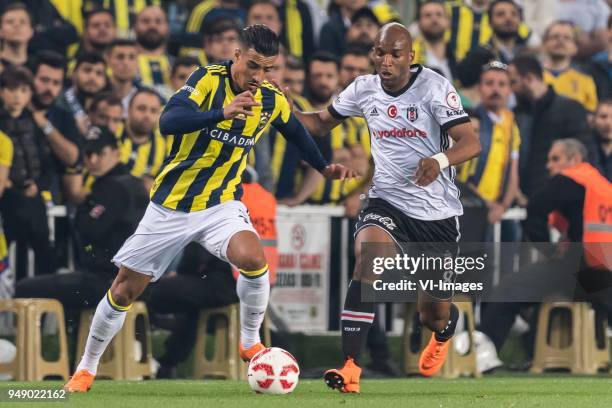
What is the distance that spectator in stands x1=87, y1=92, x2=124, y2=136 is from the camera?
1336 centimetres

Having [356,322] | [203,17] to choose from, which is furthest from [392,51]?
[203,17]

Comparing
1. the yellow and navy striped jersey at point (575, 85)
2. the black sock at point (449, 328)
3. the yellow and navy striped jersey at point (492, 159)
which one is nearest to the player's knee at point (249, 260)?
the black sock at point (449, 328)

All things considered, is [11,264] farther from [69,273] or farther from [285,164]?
[285,164]

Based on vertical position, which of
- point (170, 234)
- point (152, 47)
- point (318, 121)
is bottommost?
point (170, 234)

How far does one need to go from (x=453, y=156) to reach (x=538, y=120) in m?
5.41

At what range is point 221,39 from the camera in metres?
14.3

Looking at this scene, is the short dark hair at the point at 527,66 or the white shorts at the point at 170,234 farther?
the short dark hair at the point at 527,66

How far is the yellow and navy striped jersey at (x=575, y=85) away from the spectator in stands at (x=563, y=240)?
2.41 meters

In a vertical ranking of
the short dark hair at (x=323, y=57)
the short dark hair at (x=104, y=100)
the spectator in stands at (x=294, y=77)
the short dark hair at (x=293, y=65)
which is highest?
the short dark hair at (x=323, y=57)

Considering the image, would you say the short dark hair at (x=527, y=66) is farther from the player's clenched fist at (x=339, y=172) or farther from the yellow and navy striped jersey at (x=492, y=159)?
the player's clenched fist at (x=339, y=172)

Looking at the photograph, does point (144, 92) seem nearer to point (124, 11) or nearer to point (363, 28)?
point (124, 11)

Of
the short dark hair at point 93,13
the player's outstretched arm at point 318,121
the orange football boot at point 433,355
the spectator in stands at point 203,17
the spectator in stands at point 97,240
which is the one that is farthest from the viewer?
the spectator in stands at point 203,17

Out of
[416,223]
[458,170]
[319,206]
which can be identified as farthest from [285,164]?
[416,223]

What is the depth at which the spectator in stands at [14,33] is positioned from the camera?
13.8m
